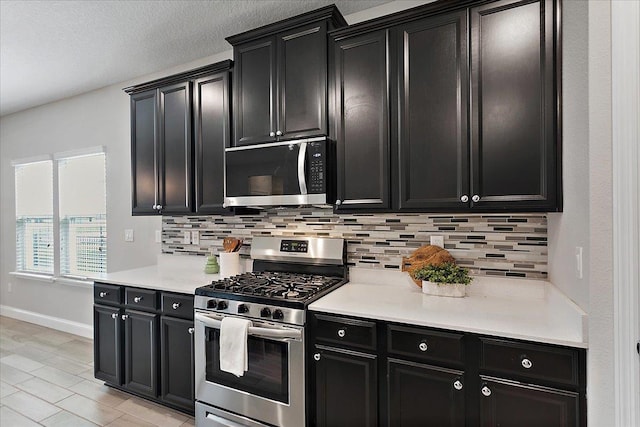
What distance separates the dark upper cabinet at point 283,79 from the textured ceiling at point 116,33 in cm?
23

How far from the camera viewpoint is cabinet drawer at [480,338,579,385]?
1.34 meters

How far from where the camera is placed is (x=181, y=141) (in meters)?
2.77

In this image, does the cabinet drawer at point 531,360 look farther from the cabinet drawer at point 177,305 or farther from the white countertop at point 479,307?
the cabinet drawer at point 177,305

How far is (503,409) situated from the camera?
145cm

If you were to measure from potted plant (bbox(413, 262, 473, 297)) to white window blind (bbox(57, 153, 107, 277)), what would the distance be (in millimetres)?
3583

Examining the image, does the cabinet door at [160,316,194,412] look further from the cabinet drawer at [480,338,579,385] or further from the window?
the window

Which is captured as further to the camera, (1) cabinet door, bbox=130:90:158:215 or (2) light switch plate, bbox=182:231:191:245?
(2) light switch plate, bbox=182:231:191:245

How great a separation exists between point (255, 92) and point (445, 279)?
1790 millimetres

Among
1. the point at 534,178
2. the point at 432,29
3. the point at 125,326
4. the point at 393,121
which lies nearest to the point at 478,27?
the point at 432,29

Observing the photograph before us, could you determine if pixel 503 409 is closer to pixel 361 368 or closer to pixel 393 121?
pixel 361 368

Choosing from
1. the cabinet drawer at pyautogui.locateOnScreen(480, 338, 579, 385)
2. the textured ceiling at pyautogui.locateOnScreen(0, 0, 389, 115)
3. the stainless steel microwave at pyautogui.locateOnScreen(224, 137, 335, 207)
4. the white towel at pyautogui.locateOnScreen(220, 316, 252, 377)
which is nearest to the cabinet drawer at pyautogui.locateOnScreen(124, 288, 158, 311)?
the white towel at pyautogui.locateOnScreen(220, 316, 252, 377)

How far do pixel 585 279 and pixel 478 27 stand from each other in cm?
132

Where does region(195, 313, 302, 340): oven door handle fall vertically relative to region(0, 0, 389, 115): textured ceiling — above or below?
below

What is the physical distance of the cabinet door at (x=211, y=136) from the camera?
8.45ft
